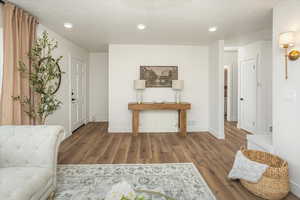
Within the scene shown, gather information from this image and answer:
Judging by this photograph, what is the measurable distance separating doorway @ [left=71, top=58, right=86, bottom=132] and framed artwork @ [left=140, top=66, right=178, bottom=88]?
1.87m

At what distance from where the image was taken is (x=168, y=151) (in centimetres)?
329

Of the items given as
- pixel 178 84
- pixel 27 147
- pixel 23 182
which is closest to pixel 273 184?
pixel 23 182

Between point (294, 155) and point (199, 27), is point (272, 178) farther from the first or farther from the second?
point (199, 27)

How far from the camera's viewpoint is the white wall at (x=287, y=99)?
1991 mm

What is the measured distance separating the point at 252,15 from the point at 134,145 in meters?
3.20

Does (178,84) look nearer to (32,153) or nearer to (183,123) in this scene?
(183,123)

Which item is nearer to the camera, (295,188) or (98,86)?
(295,188)

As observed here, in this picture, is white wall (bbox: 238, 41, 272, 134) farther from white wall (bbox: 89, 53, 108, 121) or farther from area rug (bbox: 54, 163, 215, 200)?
white wall (bbox: 89, 53, 108, 121)

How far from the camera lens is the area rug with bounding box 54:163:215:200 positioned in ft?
6.42

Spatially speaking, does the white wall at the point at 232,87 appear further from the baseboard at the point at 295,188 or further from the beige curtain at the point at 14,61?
the beige curtain at the point at 14,61

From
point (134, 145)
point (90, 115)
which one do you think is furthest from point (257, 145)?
point (90, 115)

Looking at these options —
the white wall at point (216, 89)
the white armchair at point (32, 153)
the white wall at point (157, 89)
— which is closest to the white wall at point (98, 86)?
the white wall at point (157, 89)

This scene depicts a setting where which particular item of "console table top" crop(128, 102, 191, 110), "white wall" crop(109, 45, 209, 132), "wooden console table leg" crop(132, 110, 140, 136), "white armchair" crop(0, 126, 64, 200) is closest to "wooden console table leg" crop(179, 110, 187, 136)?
"console table top" crop(128, 102, 191, 110)

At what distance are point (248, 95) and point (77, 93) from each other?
4.88 metres
